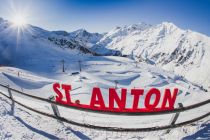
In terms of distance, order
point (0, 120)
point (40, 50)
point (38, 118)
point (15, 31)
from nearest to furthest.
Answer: point (0, 120), point (38, 118), point (40, 50), point (15, 31)

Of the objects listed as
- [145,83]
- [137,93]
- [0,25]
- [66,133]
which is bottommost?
[145,83]

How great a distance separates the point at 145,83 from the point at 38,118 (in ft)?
231

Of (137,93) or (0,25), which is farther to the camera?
(0,25)

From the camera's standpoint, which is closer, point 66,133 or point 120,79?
point 66,133

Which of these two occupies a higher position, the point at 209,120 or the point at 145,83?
the point at 209,120

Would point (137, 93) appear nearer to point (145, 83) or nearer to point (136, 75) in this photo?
point (145, 83)

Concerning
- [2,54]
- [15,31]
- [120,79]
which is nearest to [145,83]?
[120,79]

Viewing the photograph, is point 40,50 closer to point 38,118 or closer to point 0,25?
point 0,25

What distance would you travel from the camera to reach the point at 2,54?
116312 mm

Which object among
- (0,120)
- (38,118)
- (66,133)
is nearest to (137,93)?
(66,133)

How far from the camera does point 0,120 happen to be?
8.56 metres

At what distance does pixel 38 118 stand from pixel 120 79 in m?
73.5

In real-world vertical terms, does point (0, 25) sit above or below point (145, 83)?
above

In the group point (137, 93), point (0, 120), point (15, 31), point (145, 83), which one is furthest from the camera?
point (15, 31)
